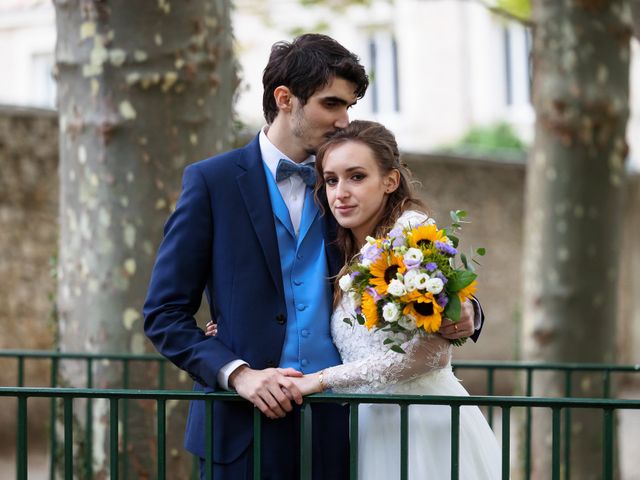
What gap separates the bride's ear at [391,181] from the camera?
3410 millimetres

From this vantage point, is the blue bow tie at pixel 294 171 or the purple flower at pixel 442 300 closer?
the purple flower at pixel 442 300

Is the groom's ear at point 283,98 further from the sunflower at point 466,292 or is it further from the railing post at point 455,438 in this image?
the railing post at point 455,438

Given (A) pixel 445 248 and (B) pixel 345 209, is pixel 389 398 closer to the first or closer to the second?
(A) pixel 445 248

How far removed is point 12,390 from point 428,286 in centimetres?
116

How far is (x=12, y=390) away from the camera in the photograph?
316 cm

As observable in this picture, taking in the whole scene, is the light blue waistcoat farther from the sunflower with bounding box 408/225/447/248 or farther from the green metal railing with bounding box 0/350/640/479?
the green metal railing with bounding box 0/350/640/479

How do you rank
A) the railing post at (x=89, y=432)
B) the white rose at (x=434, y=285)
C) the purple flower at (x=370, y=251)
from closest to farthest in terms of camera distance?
the white rose at (x=434, y=285) → the purple flower at (x=370, y=251) → the railing post at (x=89, y=432)

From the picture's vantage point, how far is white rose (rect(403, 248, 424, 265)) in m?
3.03

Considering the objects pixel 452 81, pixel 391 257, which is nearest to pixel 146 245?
pixel 391 257

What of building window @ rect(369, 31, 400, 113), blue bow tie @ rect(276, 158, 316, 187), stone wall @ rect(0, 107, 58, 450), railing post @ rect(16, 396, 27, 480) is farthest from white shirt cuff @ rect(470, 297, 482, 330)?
building window @ rect(369, 31, 400, 113)

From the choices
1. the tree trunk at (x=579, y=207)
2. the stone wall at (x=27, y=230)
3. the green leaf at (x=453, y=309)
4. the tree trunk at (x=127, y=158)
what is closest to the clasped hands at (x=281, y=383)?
the green leaf at (x=453, y=309)

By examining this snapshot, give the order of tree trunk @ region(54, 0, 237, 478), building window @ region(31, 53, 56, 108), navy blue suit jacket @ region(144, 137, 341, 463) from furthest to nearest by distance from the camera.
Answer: building window @ region(31, 53, 56, 108), tree trunk @ region(54, 0, 237, 478), navy blue suit jacket @ region(144, 137, 341, 463)

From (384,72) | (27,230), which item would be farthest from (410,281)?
(384,72)

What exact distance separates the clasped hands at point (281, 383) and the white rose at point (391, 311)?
7.5 inches
